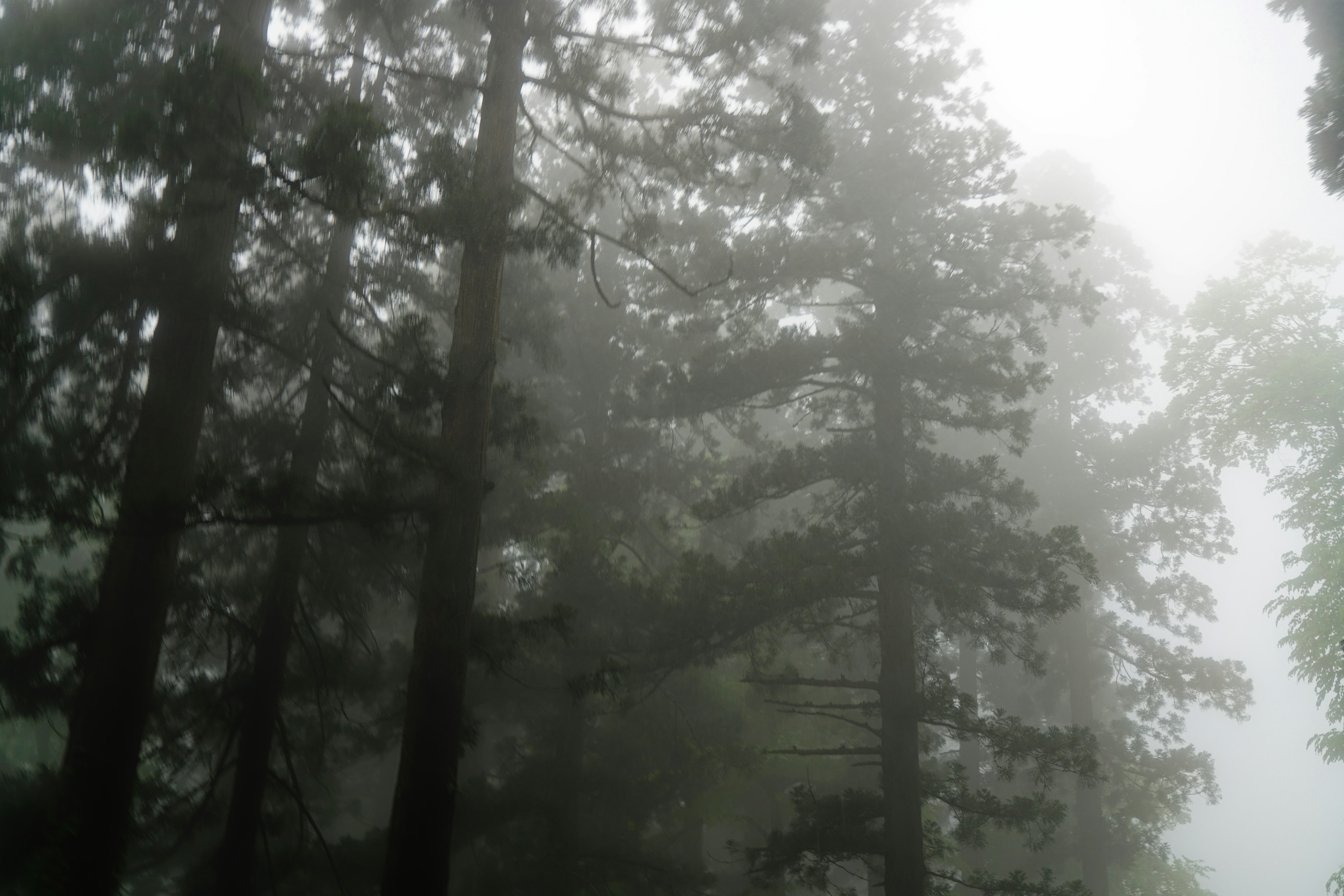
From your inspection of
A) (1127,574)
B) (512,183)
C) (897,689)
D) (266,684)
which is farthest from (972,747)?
(512,183)

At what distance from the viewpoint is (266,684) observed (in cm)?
888

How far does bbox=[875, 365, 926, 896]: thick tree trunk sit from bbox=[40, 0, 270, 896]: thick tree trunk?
784 centimetres

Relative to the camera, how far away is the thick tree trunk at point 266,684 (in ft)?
28.6

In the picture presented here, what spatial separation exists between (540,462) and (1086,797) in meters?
17.4

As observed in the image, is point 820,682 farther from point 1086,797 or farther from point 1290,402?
point 1290,402

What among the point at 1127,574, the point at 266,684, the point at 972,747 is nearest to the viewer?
the point at 266,684

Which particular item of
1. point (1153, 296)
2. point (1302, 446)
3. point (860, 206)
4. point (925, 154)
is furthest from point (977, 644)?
point (1153, 296)

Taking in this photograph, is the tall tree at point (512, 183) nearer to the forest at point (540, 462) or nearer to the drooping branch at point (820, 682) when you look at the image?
the forest at point (540, 462)

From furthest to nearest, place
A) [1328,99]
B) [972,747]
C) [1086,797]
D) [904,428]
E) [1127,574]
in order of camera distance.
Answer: [972,747] < [1127,574] < [1086,797] < [904,428] < [1328,99]

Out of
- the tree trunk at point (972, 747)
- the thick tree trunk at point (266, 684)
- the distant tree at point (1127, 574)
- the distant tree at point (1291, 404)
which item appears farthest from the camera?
the tree trunk at point (972, 747)

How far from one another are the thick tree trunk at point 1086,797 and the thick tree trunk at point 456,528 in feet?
51.1

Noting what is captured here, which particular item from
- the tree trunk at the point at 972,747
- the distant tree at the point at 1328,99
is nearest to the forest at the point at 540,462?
the distant tree at the point at 1328,99

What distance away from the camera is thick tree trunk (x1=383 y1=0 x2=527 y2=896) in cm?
581

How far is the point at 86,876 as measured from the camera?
18.2ft
